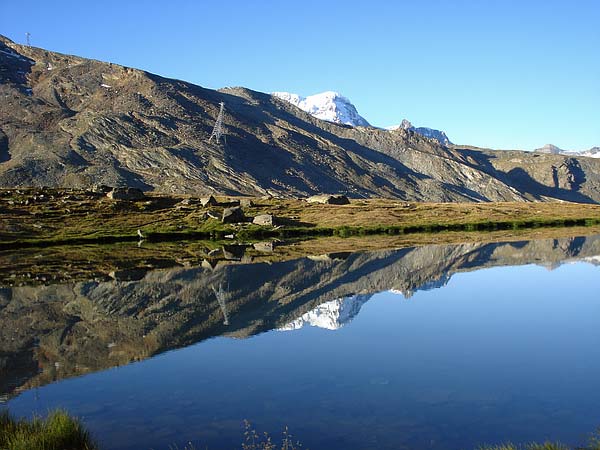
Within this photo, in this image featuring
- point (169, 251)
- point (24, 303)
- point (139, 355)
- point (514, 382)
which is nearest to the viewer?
point (514, 382)

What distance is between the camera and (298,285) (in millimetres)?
42531

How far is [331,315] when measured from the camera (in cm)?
3173

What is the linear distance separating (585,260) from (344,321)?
1457 inches

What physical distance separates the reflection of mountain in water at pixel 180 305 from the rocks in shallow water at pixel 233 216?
42713 millimetres

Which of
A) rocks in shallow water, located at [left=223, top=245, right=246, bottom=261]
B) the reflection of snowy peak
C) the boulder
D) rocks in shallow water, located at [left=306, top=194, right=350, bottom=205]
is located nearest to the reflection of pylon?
the reflection of snowy peak

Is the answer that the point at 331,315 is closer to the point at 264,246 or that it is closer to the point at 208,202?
the point at 264,246

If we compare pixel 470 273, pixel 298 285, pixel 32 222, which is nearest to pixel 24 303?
pixel 298 285

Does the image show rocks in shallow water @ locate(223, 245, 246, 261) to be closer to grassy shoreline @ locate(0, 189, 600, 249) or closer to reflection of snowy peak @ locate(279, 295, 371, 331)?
grassy shoreline @ locate(0, 189, 600, 249)

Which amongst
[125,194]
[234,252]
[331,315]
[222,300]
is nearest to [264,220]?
[125,194]

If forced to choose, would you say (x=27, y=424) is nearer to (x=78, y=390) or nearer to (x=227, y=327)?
(x=78, y=390)

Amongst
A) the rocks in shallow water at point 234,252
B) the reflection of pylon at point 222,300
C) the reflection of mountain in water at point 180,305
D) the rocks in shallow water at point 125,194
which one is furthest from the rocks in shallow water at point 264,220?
the reflection of pylon at point 222,300

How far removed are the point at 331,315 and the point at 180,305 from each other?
32.7 ft

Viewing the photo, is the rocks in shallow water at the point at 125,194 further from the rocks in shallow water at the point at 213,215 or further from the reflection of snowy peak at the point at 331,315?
the reflection of snowy peak at the point at 331,315

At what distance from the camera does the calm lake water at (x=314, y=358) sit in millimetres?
15461
